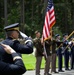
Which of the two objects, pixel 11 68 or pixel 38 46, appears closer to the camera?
pixel 11 68

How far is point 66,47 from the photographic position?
564 inches

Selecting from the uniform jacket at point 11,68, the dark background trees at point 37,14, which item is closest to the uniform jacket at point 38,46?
the uniform jacket at point 11,68

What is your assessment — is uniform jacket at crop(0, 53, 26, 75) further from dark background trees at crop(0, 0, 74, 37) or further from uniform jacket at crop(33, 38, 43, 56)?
dark background trees at crop(0, 0, 74, 37)

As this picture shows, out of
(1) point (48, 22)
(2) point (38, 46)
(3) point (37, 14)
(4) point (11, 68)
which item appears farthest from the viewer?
(3) point (37, 14)

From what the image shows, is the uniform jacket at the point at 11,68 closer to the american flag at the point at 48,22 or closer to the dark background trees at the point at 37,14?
the american flag at the point at 48,22

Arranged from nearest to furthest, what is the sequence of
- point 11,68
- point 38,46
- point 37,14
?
point 11,68, point 38,46, point 37,14

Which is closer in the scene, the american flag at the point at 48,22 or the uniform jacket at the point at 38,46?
the uniform jacket at the point at 38,46

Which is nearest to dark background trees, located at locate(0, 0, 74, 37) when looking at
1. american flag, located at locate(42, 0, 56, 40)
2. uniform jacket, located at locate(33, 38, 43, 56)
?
american flag, located at locate(42, 0, 56, 40)

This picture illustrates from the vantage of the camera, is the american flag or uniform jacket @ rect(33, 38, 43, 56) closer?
uniform jacket @ rect(33, 38, 43, 56)

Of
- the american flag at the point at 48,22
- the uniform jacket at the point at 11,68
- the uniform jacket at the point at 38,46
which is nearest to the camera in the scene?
the uniform jacket at the point at 11,68

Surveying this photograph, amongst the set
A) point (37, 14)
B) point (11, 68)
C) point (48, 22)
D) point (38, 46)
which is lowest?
point (37, 14)

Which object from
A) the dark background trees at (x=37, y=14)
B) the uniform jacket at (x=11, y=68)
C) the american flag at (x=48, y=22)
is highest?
the uniform jacket at (x=11, y=68)

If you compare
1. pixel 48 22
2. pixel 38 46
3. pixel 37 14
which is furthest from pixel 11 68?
pixel 37 14

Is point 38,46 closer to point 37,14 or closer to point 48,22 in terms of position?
point 48,22
